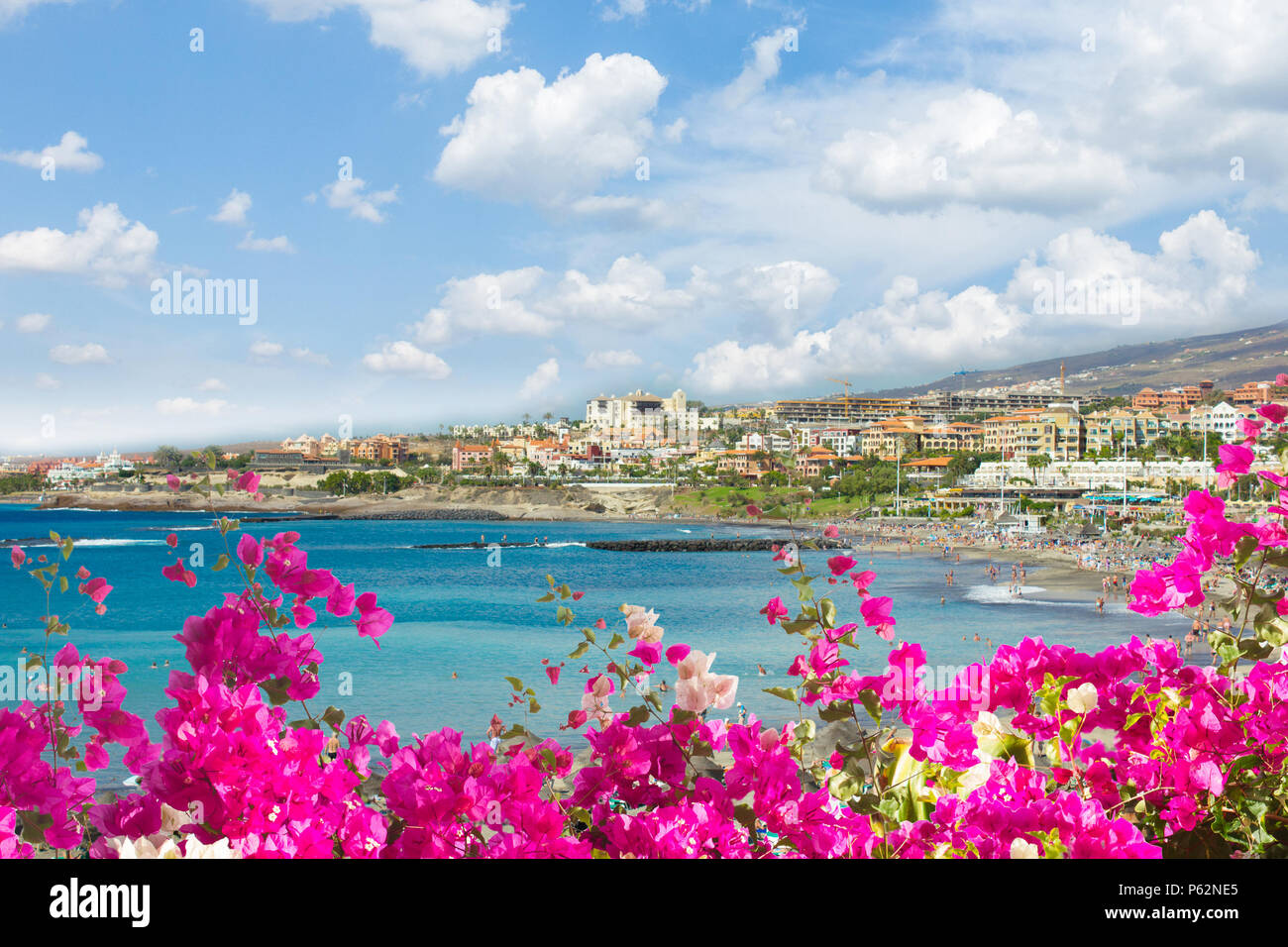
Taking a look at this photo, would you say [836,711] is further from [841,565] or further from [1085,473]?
[1085,473]

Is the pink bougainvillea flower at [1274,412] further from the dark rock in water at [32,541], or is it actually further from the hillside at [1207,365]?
the hillside at [1207,365]

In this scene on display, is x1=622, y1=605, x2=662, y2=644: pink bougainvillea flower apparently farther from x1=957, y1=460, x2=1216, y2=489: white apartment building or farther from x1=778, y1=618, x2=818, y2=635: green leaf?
x1=957, y1=460, x2=1216, y2=489: white apartment building

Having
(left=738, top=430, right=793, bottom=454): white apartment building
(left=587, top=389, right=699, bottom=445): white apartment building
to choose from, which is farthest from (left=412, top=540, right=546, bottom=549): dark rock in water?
(left=587, top=389, right=699, bottom=445): white apartment building

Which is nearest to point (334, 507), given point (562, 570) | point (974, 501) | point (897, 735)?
point (562, 570)

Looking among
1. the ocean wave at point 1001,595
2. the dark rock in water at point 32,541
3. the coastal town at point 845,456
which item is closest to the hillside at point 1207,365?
the coastal town at point 845,456

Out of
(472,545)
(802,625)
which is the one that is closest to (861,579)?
(802,625)
